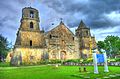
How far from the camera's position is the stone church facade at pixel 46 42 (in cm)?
3553

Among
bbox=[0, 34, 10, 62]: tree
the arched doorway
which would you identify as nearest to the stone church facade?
the arched doorway

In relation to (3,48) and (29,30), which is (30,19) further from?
(3,48)

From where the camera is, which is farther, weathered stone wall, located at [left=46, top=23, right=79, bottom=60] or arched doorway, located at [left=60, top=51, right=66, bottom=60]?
arched doorway, located at [left=60, top=51, right=66, bottom=60]

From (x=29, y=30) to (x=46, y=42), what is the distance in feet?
17.0

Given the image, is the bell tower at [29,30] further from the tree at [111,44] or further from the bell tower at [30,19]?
the tree at [111,44]

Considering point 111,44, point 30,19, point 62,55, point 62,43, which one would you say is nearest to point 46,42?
point 62,43

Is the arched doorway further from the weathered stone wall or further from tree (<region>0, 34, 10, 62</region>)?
tree (<region>0, 34, 10, 62</region>)

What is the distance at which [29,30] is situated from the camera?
122ft

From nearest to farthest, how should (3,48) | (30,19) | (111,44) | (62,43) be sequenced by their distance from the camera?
(30,19), (62,43), (3,48), (111,44)

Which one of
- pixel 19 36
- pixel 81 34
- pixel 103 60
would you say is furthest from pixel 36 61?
pixel 103 60

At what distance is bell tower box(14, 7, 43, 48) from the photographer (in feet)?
118

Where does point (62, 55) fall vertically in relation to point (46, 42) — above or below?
below

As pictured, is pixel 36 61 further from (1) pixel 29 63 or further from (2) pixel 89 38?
(2) pixel 89 38

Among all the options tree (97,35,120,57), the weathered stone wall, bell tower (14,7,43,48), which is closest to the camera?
bell tower (14,7,43,48)
